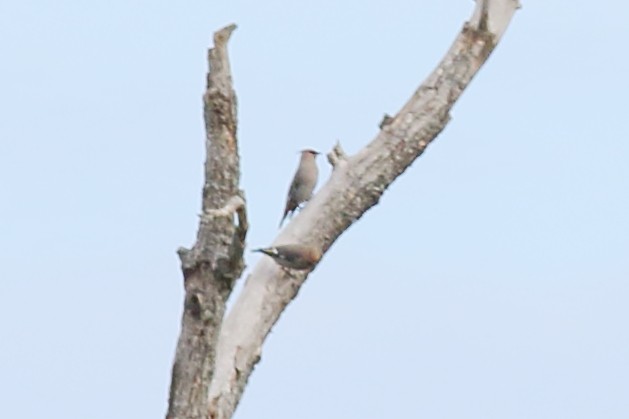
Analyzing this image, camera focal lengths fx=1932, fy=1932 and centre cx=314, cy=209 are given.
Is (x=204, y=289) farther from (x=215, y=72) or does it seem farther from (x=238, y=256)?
(x=215, y=72)

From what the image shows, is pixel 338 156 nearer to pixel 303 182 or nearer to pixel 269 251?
pixel 269 251

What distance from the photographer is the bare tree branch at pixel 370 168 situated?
1096cm

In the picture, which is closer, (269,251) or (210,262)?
(210,262)

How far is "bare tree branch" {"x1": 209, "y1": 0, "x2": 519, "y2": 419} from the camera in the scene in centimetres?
1096

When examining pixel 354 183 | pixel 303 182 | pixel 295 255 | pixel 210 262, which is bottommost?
pixel 210 262

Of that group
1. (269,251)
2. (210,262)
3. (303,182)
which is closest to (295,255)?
(269,251)

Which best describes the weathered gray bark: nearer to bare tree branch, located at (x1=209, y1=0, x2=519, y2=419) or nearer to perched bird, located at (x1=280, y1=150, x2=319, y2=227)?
bare tree branch, located at (x1=209, y1=0, x2=519, y2=419)

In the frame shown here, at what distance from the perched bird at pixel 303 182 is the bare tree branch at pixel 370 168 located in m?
2.48

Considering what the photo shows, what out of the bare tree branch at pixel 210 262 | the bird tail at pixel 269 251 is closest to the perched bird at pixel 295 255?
the bird tail at pixel 269 251

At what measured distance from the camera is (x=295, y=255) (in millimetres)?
10820

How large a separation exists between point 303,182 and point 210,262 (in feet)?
19.1

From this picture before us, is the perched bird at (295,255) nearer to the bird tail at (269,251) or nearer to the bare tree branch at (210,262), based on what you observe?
the bird tail at (269,251)

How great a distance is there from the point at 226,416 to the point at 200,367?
1.24 metres

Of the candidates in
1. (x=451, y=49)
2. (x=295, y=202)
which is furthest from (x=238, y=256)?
(x=295, y=202)
